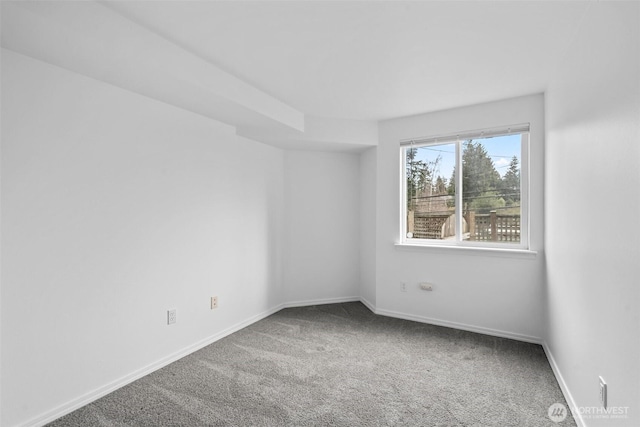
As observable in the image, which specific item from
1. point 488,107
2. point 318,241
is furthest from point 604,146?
point 318,241

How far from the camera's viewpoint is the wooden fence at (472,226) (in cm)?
329

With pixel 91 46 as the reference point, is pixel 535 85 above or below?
above

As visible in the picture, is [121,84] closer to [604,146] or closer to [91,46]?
[91,46]

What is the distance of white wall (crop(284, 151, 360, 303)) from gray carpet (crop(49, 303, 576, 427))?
1097 mm

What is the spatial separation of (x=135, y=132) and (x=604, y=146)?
111 inches

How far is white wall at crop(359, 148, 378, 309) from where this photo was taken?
4.09 metres

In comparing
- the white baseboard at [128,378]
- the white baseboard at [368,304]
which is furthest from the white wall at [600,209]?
the white baseboard at [128,378]

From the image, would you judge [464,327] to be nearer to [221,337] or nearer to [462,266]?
[462,266]

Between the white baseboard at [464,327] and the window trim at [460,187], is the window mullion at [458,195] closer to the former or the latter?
the window trim at [460,187]

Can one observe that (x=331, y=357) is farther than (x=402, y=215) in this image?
No

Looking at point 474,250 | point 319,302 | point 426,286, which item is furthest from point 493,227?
point 319,302

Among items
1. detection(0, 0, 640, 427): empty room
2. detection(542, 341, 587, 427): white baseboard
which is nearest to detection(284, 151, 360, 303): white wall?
detection(0, 0, 640, 427): empty room

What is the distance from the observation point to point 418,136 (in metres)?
3.69

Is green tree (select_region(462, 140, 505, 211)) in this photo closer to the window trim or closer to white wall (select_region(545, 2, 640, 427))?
the window trim
